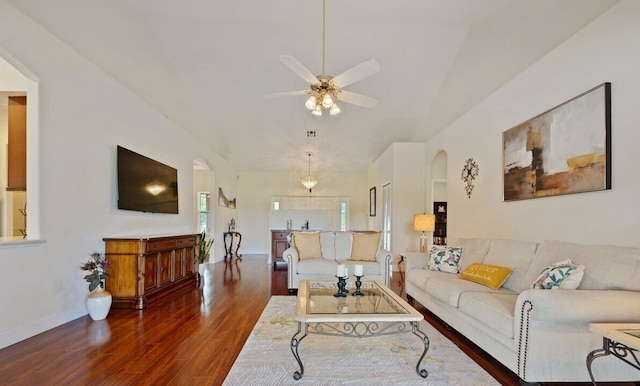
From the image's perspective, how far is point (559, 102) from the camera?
3281mm

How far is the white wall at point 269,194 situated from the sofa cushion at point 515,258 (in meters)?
7.65

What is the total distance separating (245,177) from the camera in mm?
11094

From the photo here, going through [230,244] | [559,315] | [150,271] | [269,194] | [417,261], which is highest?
[269,194]

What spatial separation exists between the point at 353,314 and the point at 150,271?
2.98 m

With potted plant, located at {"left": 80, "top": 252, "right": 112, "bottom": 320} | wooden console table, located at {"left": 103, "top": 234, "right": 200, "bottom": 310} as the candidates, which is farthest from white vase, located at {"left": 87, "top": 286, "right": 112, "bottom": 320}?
wooden console table, located at {"left": 103, "top": 234, "right": 200, "bottom": 310}

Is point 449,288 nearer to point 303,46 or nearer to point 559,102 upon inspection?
point 559,102

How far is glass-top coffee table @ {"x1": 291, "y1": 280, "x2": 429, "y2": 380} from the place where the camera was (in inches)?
92.4

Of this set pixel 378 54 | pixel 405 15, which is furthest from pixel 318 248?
pixel 405 15

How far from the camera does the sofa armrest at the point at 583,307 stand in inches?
80.7

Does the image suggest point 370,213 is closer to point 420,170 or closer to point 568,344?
point 420,170

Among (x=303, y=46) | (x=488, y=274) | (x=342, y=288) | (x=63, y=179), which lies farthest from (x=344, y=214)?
(x=63, y=179)

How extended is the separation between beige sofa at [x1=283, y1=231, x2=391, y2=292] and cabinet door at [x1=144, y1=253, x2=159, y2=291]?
67.9 inches

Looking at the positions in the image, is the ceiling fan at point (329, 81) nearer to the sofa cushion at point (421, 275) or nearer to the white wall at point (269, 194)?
the sofa cushion at point (421, 275)

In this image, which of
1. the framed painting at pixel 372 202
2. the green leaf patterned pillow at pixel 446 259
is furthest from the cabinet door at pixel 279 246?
the green leaf patterned pillow at pixel 446 259
